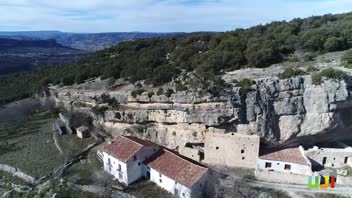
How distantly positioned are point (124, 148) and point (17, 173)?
48.2ft

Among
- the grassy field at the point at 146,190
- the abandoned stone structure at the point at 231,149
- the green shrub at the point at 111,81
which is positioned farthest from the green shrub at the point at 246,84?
the green shrub at the point at 111,81

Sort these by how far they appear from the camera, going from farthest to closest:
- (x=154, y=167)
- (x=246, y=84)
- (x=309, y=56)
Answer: (x=309, y=56), (x=246, y=84), (x=154, y=167)

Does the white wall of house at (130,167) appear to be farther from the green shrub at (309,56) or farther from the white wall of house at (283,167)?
the green shrub at (309,56)

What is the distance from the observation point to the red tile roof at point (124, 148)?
108ft

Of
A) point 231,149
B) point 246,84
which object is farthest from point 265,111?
point 231,149

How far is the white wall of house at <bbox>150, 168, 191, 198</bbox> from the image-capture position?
29536 mm

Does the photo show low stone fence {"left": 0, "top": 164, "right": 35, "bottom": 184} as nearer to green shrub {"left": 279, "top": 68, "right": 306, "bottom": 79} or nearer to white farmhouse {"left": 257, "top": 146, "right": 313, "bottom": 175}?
white farmhouse {"left": 257, "top": 146, "right": 313, "bottom": 175}

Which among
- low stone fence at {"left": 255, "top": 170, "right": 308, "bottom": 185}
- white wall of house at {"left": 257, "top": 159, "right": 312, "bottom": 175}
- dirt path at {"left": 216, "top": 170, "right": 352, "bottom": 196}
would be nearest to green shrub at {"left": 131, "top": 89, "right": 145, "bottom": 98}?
dirt path at {"left": 216, "top": 170, "right": 352, "bottom": 196}

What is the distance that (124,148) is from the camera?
34156mm

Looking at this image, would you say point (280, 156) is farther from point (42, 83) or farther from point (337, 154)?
point (42, 83)

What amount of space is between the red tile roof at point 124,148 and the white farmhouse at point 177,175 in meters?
2.11

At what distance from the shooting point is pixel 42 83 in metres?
67.1

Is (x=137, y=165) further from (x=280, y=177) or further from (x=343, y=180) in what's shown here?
(x=343, y=180)

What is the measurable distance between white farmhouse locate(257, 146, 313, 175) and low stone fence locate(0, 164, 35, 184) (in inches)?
1039
